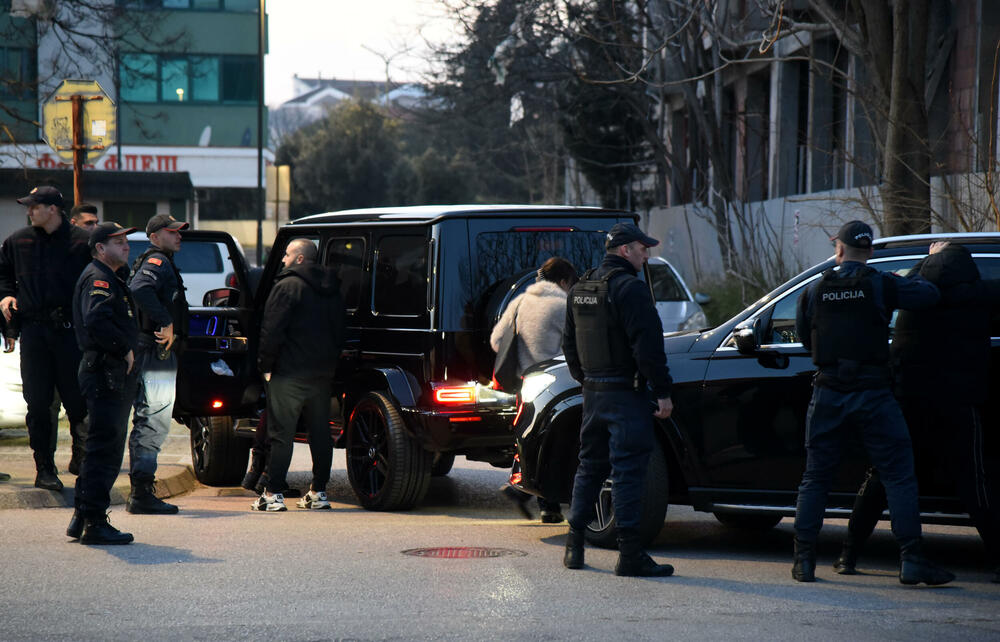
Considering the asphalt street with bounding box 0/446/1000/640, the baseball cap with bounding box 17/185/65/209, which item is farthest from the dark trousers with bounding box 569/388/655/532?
the baseball cap with bounding box 17/185/65/209

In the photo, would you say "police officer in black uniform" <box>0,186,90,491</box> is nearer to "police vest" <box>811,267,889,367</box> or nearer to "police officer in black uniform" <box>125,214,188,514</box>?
"police officer in black uniform" <box>125,214,188,514</box>

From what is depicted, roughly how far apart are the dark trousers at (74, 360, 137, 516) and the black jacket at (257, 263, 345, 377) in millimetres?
1419

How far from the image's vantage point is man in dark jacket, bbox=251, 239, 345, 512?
926 centimetres

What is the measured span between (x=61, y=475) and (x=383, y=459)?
9.01 feet

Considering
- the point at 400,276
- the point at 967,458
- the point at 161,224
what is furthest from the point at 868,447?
the point at 161,224

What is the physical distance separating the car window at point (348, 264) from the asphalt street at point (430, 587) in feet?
5.37

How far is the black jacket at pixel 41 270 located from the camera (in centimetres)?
947

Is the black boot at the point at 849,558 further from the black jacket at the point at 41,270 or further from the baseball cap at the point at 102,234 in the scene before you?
the black jacket at the point at 41,270

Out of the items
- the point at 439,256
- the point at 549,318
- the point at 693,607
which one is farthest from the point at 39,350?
the point at 693,607

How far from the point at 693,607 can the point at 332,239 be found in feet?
15.4

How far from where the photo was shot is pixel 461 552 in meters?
7.76

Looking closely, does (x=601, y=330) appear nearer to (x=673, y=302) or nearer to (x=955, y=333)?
(x=955, y=333)

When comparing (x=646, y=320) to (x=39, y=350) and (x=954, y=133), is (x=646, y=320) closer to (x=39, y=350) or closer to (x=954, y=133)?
(x=39, y=350)

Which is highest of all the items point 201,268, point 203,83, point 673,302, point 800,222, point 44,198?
point 203,83
